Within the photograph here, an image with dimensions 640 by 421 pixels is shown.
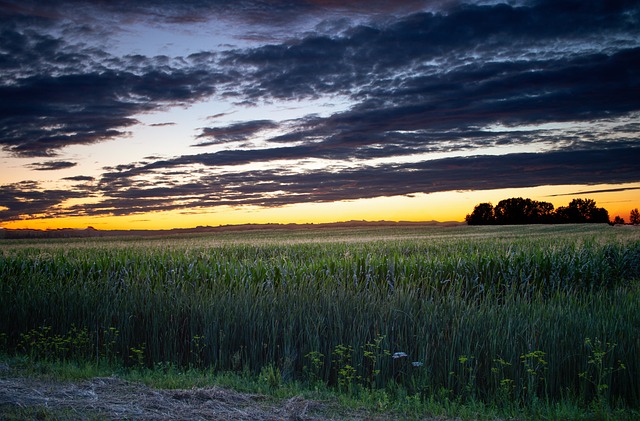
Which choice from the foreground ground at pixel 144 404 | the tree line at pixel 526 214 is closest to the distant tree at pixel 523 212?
the tree line at pixel 526 214

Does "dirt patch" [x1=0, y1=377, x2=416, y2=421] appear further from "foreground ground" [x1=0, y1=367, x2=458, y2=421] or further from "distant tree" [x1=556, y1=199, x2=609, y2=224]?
"distant tree" [x1=556, y1=199, x2=609, y2=224]

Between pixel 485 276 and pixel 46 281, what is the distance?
1285 cm

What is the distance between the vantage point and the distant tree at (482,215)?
339ft

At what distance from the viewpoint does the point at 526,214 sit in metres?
102

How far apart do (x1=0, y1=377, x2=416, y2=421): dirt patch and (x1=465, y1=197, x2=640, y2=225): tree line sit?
101 meters

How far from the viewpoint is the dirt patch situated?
229 inches

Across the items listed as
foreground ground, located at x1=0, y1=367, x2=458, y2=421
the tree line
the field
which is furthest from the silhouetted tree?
foreground ground, located at x1=0, y1=367, x2=458, y2=421

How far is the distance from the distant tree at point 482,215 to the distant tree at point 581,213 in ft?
41.8

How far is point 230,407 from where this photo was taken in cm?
616

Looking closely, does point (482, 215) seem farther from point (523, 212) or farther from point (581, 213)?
point (581, 213)

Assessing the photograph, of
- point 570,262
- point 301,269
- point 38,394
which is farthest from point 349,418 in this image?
point 570,262

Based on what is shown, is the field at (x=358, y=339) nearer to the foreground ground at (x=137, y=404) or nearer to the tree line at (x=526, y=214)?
the foreground ground at (x=137, y=404)

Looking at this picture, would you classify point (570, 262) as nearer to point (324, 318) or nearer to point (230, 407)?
point (324, 318)

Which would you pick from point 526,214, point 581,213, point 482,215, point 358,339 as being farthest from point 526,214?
point 358,339
